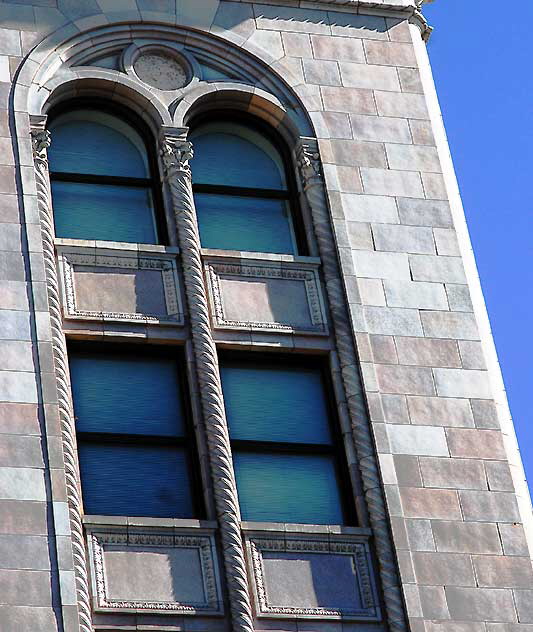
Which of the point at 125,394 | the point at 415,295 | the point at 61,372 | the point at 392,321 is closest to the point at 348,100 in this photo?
the point at 415,295

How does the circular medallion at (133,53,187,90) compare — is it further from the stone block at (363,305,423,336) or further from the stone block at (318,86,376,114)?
the stone block at (363,305,423,336)

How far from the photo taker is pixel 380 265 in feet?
78.7

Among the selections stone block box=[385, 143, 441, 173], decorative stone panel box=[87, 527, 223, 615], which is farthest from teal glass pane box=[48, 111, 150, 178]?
decorative stone panel box=[87, 527, 223, 615]

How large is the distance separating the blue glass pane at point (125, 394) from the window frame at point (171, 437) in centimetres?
5

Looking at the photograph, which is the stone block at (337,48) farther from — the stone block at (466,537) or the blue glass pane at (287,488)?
the stone block at (466,537)

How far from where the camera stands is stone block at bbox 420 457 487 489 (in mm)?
22094

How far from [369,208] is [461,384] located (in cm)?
283

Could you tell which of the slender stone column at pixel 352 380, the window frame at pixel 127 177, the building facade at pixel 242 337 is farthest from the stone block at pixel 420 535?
the window frame at pixel 127 177

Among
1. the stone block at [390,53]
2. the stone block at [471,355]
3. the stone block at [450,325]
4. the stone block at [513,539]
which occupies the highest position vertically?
the stone block at [390,53]

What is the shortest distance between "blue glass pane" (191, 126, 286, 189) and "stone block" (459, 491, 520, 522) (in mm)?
5453

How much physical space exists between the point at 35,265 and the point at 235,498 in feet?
12.3

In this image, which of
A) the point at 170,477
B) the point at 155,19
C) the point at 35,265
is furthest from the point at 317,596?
the point at 155,19

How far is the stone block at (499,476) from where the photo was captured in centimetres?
2230

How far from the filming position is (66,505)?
20.7 metres
